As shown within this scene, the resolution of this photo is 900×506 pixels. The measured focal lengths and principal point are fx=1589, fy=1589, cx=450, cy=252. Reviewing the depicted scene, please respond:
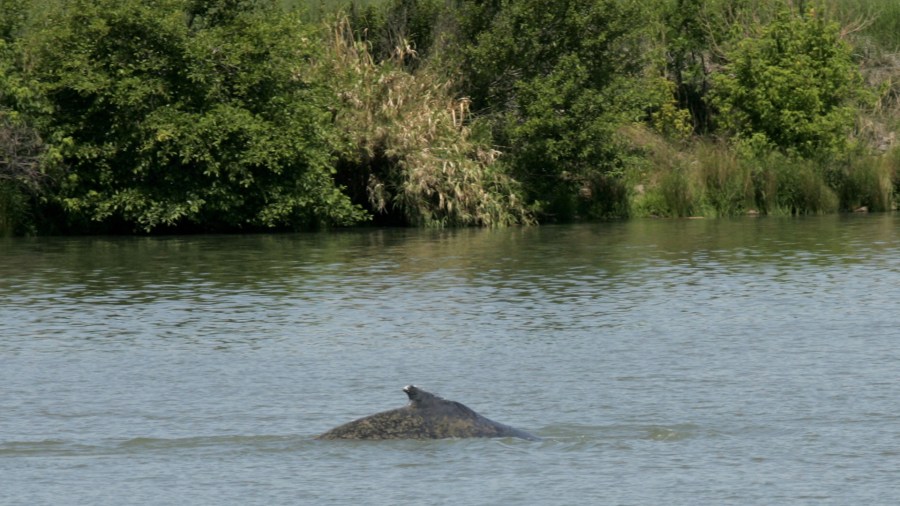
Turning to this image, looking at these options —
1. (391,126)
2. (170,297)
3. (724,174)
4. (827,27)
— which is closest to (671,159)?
(724,174)

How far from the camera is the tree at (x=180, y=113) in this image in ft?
125

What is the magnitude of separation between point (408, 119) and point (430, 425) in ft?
97.1

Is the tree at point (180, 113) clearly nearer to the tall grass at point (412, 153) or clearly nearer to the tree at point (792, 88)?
the tall grass at point (412, 153)

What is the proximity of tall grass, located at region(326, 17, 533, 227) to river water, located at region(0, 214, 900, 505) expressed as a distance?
9.07 m

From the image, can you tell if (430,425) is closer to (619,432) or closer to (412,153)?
(619,432)

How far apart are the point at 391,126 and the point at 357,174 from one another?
2107 millimetres

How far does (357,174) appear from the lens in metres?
43.9

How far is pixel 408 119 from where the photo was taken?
43.0 metres

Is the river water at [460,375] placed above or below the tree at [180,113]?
below

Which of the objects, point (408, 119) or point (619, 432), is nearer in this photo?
point (619, 432)

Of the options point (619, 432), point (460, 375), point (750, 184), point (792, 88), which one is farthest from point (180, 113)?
point (619, 432)

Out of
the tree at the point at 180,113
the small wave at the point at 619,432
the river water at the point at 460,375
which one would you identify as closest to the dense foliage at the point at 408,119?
the tree at the point at 180,113

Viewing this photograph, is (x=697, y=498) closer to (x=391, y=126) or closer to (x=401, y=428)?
(x=401, y=428)

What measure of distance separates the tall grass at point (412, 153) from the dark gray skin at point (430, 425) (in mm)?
27892
